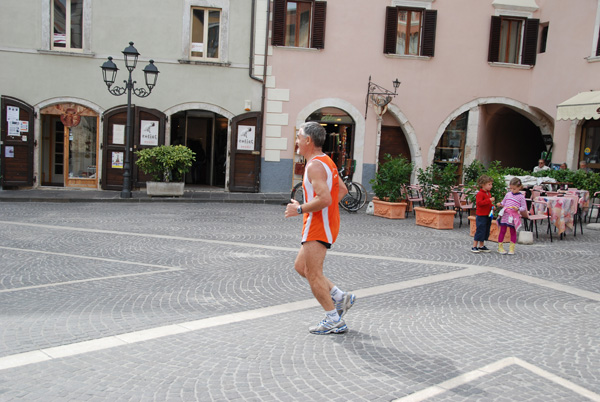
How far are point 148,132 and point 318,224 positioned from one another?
45.2ft

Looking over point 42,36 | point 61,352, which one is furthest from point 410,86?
point 61,352

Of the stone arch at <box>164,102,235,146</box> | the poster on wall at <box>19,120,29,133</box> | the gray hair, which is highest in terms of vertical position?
the stone arch at <box>164,102,235,146</box>

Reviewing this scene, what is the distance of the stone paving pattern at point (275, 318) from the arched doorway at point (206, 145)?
10137mm

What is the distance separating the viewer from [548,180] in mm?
13711

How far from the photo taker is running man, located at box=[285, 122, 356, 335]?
14.6ft

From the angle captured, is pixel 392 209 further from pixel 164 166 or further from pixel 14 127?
pixel 14 127

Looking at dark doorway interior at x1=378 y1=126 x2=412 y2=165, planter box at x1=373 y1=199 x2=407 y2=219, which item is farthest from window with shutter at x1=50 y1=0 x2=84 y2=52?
planter box at x1=373 y1=199 x2=407 y2=219

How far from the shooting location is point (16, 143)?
54.7 feet

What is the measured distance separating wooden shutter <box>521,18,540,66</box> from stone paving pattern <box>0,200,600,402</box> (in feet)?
33.3

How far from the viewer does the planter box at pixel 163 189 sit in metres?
15.5

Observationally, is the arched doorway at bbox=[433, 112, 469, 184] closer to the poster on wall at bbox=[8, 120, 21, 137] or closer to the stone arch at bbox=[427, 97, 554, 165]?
the stone arch at bbox=[427, 97, 554, 165]

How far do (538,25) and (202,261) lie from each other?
1517cm

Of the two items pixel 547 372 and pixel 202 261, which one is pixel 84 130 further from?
pixel 547 372

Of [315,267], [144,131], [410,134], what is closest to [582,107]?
[410,134]
